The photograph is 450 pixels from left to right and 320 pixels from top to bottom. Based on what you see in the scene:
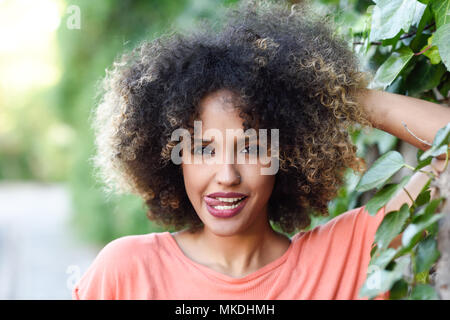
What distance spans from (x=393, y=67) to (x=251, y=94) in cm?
36

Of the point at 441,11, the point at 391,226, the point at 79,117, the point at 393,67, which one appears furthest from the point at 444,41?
the point at 79,117

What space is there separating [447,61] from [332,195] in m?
0.60

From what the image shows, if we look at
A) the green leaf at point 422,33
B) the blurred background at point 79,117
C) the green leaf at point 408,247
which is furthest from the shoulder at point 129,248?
the green leaf at point 422,33

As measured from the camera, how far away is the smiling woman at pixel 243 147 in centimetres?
134

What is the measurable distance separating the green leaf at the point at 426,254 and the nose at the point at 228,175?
0.49m

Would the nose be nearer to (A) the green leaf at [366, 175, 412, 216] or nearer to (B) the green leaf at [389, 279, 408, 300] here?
(A) the green leaf at [366, 175, 412, 216]

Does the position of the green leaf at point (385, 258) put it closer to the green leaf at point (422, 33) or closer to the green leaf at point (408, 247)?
the green leaf at point (408, 247)

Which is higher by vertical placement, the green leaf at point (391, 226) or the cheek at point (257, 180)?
the cheek at point (257, 180)

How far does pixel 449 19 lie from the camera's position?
114cm

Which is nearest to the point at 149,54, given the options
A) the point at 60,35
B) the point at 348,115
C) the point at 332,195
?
the point at 348,115

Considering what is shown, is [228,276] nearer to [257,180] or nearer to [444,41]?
[257,180]

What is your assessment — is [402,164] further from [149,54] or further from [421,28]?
[149,54]

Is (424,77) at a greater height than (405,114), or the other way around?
(424,77)

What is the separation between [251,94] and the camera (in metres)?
1.33
